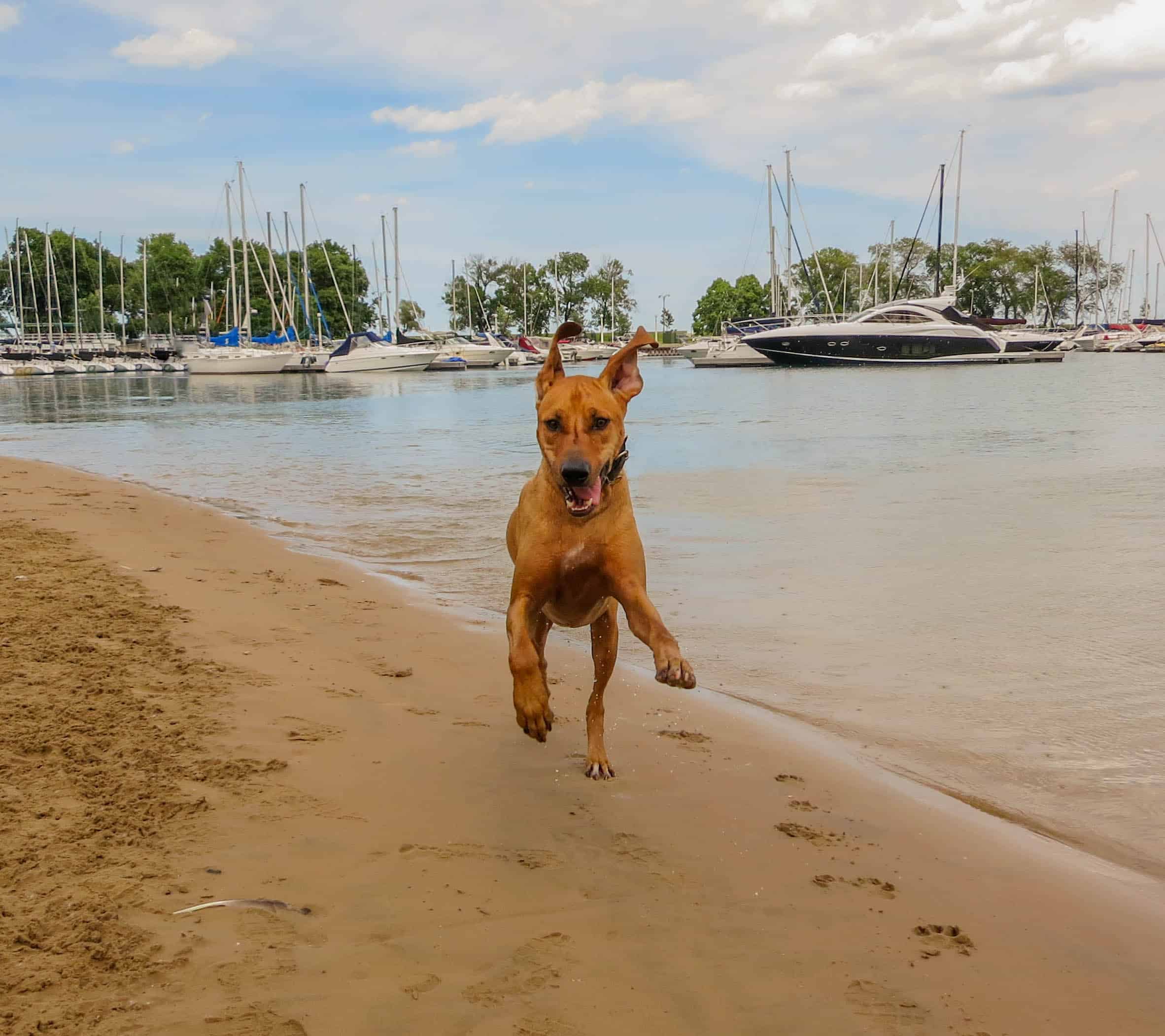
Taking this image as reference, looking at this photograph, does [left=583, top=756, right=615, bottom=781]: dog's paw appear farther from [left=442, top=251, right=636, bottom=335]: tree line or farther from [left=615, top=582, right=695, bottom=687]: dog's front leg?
[left=442, top=251, right=636, bottom=335]: tree line

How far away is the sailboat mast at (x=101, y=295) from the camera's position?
98363 millimetres

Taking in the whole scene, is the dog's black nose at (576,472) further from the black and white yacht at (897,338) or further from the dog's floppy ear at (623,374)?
the black and white yacht at (897,338)

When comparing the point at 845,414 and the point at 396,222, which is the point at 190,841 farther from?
the point at 396,222

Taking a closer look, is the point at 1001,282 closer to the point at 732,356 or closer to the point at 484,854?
the point at 732,356

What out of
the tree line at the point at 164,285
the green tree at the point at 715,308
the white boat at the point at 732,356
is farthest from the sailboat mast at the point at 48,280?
the green tree at the point at 715,308

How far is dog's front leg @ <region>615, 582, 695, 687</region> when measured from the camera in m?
4.05

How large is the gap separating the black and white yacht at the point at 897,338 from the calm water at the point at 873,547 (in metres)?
35.7

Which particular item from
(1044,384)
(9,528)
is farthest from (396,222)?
(9,528)

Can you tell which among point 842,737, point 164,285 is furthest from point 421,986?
point 164,285

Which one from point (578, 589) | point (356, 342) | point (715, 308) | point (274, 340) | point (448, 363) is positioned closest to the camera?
point (578, 589)

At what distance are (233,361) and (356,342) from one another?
9319 mm

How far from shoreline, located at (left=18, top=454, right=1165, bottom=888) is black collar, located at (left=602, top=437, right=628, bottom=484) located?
69.4 inches

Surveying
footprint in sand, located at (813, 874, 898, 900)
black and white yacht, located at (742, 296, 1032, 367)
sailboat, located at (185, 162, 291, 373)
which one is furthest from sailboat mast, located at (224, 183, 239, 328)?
footprint in sand, located at (813, 874, 898, 900)

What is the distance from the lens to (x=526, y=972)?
2.97 m
